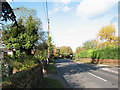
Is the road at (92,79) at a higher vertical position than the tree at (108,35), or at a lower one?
lower

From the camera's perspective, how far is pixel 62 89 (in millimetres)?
7465

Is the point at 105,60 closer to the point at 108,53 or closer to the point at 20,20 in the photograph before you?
the point at 108,53

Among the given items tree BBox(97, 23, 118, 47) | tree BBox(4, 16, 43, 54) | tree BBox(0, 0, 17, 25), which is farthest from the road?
tree BBox(97, 23, 118, 47)

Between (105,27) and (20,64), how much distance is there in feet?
124

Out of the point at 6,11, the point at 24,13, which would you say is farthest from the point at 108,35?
the point at 6,11

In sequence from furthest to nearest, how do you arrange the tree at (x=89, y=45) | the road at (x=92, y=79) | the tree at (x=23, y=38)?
1. the tree at (x=89, y=45)
2. the tree at (x=23, y=38)
3. the road at (x=92, y=79)

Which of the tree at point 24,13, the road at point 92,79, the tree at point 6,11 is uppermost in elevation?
the tree at point 24,13

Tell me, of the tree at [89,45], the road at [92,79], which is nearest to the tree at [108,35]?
the road at [92,79]

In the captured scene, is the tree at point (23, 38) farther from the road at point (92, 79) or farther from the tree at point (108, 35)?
the tree at point (108, 35)

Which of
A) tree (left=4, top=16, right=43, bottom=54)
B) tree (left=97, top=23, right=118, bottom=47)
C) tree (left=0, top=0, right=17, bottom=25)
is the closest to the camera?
tree (left=0, top=0, right=17, bottom=25)

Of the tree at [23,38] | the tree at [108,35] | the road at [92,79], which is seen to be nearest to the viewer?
the road at [92,79]

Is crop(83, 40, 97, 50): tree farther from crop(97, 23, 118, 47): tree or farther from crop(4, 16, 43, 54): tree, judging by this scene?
crop(4, 16, 43, 54): tree

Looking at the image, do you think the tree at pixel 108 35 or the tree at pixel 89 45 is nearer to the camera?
the tree at pixel 108 35

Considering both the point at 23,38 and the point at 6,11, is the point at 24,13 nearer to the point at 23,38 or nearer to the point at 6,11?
the point at 23,38
